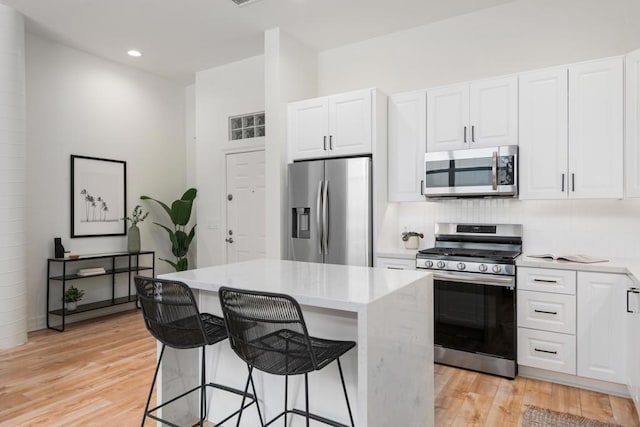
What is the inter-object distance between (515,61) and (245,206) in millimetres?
3434

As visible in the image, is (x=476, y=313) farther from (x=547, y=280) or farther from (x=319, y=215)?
(x=319, y=215)

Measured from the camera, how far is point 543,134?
10.4 ft

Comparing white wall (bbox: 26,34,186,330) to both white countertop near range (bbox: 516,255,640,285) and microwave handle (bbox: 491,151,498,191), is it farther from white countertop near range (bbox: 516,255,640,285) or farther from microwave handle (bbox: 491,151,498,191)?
white countertop near range (bbox: 516,255,640,285)

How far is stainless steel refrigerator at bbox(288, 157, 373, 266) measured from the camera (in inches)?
144

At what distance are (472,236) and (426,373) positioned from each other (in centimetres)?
185

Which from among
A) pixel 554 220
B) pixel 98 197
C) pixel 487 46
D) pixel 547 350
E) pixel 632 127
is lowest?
pixel 547 350

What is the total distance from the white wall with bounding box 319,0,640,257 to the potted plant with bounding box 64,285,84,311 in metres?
3.43

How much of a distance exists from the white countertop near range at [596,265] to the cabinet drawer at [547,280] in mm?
37

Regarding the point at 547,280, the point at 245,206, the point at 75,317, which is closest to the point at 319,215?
the point at 245,206

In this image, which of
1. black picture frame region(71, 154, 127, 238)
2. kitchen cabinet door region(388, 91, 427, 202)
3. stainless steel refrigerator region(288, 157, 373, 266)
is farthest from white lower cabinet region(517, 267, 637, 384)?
black picture frame region(71, 154, 127, 238)

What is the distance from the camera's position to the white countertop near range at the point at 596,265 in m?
2.65

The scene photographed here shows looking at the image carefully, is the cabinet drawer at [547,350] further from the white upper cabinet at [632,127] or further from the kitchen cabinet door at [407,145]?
the kitchen cabinet door at [407,145]

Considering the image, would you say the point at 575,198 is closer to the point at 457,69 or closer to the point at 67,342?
the point at 457,69

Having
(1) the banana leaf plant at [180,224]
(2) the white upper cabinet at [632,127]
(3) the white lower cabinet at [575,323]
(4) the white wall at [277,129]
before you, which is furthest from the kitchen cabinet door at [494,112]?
(1) the banana leaf plant at [180,224]
